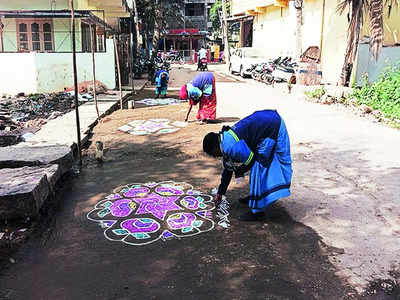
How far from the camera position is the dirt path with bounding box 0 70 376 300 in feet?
10.1

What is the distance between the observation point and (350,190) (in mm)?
5172

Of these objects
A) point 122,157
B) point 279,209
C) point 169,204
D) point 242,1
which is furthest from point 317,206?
point 242,1

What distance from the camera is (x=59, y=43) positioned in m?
17.6

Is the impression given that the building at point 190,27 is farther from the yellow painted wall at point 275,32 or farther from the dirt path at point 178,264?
the dirt path at point 178,264

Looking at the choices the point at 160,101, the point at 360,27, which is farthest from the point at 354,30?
the point at 160,101

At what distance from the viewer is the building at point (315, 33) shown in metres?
13.6

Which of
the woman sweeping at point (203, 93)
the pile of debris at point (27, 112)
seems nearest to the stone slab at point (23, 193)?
the pile of debris at point (27, 112)

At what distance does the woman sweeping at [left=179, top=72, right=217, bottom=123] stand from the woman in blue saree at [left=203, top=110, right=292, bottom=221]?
491 cm

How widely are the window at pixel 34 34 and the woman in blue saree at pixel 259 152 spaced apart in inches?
615

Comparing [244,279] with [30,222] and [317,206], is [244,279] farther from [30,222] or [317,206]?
[30,222]

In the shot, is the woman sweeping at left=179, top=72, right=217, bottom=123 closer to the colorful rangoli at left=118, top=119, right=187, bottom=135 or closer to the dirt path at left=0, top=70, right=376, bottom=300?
the colorful rangoli at left=118, top=119, right=187, bottom=135

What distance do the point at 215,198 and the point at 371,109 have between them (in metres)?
7.08

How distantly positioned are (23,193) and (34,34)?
50.5 ft

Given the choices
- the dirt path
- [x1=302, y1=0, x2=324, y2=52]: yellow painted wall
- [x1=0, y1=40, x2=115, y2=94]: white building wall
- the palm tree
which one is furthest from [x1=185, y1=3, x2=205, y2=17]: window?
the dirt path
